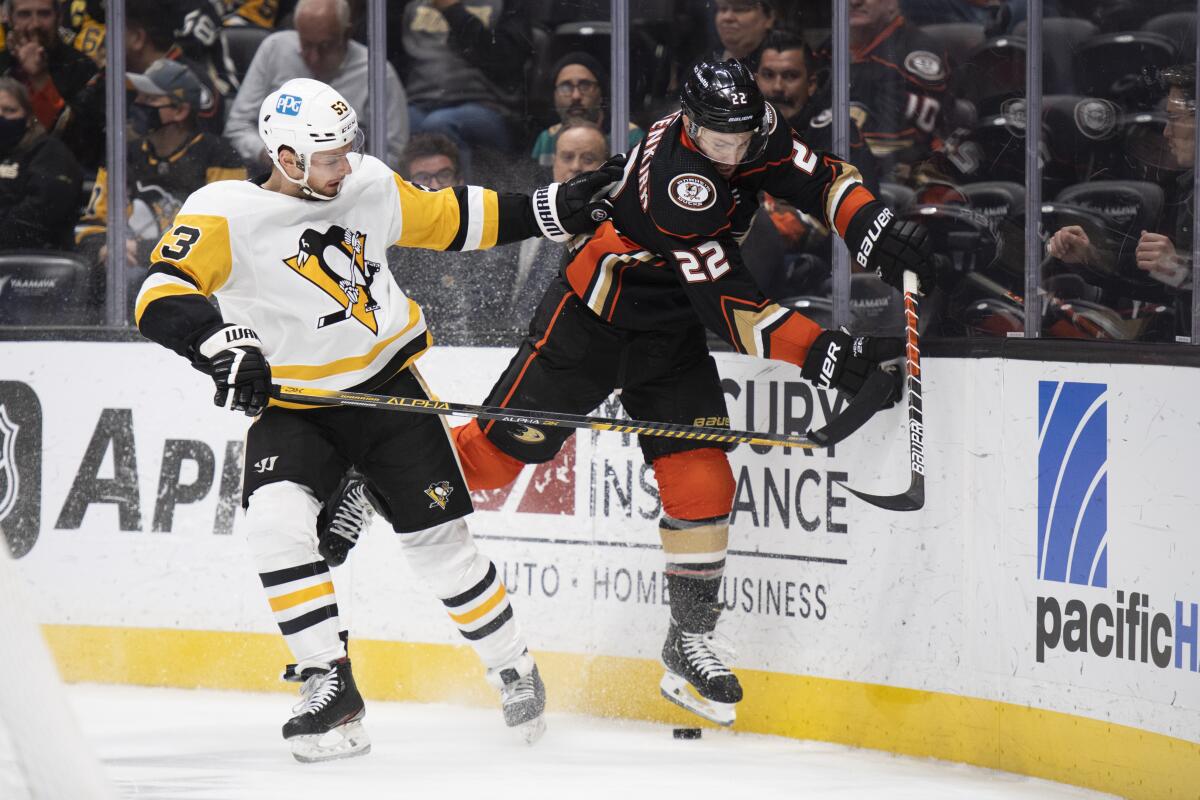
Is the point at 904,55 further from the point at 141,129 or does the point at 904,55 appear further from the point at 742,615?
the point at 141,129

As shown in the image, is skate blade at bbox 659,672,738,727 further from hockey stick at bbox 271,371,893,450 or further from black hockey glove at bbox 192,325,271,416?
black hockey glove at bbox 192,325,271,416

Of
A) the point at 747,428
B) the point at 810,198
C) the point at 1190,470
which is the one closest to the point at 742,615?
the point at 747,428

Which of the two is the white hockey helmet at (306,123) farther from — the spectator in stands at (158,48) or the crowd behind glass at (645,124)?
the spectator in stands at (158,48)

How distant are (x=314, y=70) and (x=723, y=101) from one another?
5.66 ft

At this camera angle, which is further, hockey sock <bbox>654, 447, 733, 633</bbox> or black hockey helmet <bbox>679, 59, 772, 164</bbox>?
hockey sock <bbox>654, 447, 733, 633</bbox>

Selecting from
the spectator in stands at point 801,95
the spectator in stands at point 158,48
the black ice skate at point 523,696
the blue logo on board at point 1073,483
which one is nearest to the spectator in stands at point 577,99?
the spectator in stands at point 801,95

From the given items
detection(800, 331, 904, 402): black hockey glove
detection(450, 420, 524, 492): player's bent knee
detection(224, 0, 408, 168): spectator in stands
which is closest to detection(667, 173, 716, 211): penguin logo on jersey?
detection(800, 331, 904, 402): black hockey glove

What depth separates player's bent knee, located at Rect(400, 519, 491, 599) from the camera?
3.50 metres

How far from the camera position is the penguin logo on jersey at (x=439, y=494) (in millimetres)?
3471

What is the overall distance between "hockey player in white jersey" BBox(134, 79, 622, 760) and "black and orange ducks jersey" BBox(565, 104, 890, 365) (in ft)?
0.34

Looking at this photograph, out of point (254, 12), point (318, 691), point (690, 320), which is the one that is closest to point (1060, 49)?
point (690, 320)

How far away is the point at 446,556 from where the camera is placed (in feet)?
11.5

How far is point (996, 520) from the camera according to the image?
129 inches

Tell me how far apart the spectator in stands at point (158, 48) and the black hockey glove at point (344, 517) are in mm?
1597
